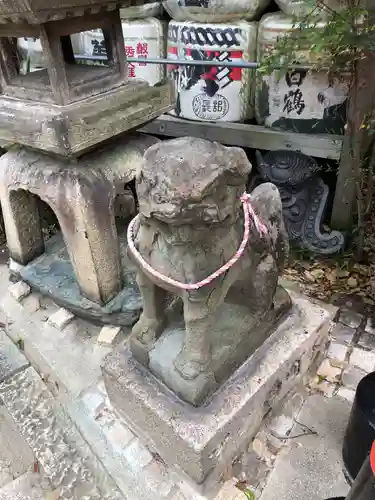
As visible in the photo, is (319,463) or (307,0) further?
(307,0)

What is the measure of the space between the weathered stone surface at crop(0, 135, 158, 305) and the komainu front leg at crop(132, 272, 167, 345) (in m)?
0.50

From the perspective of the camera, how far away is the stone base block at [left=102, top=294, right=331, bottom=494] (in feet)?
4.57

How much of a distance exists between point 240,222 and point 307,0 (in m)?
1.34

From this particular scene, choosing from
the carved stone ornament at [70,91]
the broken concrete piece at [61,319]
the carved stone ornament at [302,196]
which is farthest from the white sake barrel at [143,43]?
the broken concrete piece at [61,319]

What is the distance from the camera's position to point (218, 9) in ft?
8.52

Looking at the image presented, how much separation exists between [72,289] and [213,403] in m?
1.02

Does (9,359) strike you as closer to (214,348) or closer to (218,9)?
(214,348)

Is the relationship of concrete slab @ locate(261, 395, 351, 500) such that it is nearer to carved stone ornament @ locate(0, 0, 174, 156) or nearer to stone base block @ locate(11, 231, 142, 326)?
stone base block @ locate(11, 231, 142, 326)

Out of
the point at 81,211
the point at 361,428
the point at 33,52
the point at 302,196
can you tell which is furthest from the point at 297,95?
the point at 33,52

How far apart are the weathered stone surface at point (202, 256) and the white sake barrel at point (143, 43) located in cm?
191

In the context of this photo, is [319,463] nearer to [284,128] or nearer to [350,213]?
[350,213]

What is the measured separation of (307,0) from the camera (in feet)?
6.55

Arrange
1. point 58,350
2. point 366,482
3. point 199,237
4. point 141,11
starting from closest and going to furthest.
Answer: point 366,482
point 199,237
point 58,350
point 141,11

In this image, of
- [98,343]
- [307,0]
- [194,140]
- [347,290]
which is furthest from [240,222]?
[347,290]
